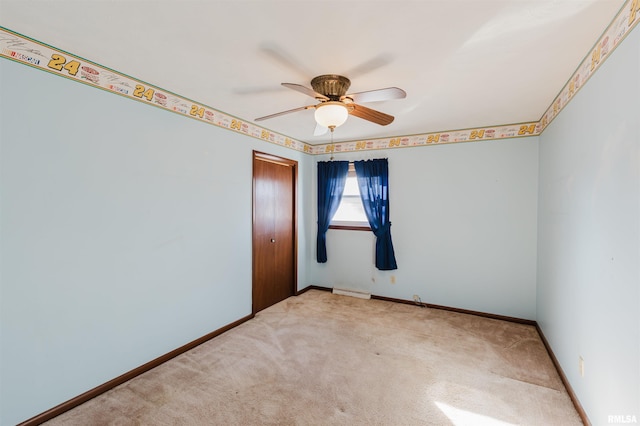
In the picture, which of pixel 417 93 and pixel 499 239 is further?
pixel 499 239

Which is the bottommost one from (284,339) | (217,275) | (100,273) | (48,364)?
(284,339)

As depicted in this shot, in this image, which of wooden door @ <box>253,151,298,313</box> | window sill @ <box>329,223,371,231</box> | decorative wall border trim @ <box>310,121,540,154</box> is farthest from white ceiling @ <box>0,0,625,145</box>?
window sill @ <box>329,223,371,231</box>

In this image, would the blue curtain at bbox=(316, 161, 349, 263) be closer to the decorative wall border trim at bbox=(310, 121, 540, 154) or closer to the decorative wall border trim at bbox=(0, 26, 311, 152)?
the decorative wall border trim at bbox=(310, 121, 540, 154)

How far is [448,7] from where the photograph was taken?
1.50 m

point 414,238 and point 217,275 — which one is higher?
point 414,238

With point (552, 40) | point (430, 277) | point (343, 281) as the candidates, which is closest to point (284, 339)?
point (343, 281)

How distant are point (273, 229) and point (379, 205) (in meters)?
1.59

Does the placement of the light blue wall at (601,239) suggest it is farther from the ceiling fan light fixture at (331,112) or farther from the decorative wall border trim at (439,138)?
the ceiling fan light fixture at (331,112)

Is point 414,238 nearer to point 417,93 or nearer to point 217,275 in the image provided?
point 417,93

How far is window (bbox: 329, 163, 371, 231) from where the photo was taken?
184 inches

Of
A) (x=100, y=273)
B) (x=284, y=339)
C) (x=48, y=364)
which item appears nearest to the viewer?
(x=48, y=364)

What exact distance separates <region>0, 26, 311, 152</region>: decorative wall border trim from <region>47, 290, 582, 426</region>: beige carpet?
2332 mm

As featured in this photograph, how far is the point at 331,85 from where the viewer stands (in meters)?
2.22

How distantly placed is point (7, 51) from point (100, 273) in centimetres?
153
